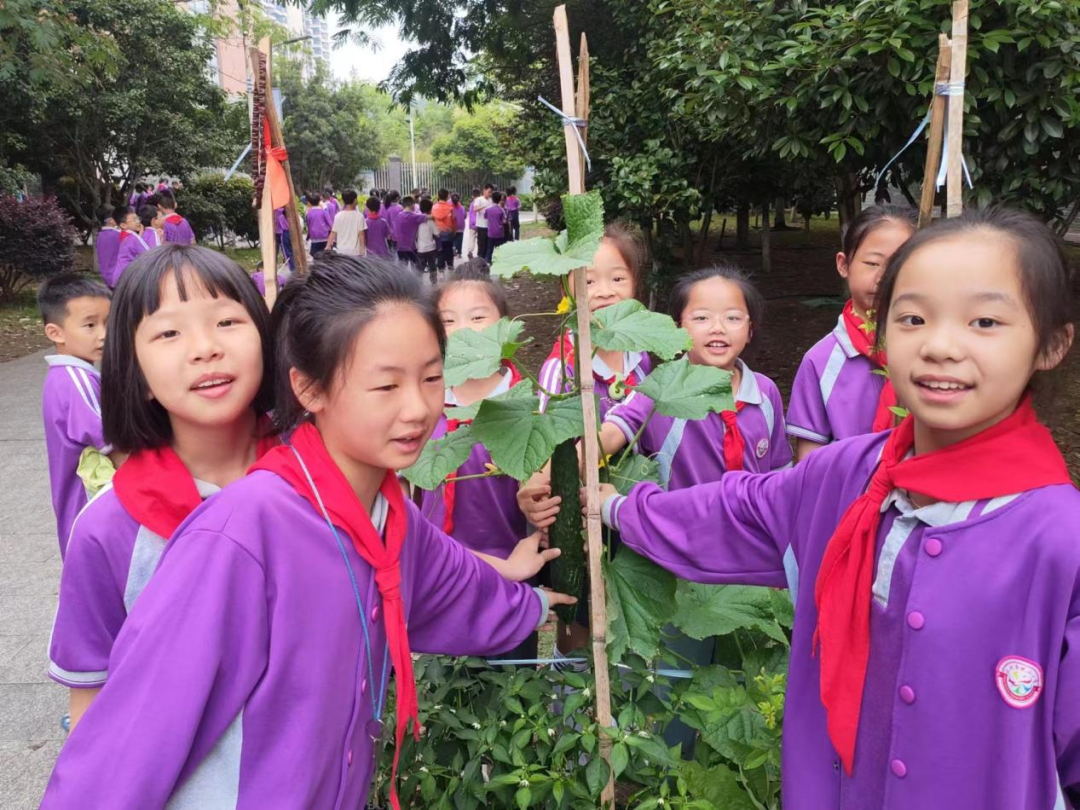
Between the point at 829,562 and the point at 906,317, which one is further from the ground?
the point at 906,317

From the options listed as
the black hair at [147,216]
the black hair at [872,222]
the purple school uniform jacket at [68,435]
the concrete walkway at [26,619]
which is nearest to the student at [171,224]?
the black hair at [147,216]

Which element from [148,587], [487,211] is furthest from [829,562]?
[487,211]

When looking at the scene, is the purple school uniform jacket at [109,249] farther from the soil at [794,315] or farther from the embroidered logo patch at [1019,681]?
the embroidered logo patch at [1019,681]

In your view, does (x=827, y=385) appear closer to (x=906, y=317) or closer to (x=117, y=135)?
(x=906, y=317)

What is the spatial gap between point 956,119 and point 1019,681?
3.62 feet

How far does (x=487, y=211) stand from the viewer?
49.2ft

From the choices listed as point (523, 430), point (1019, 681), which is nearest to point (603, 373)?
point (523, 430)

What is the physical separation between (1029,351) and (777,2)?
4.73 m

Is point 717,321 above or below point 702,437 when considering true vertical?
above

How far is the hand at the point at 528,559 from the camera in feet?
5.72

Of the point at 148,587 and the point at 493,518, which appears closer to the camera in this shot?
the point at 148,587

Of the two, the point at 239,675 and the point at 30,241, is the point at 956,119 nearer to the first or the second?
the point at 239,675

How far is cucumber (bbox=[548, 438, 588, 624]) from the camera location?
5.30 ft

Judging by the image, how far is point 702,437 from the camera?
2.19 m
